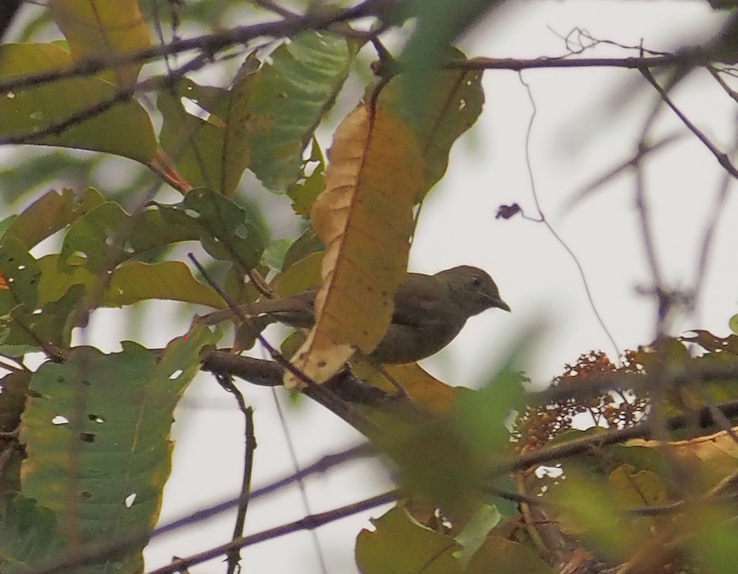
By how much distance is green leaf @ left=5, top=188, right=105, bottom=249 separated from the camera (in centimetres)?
221

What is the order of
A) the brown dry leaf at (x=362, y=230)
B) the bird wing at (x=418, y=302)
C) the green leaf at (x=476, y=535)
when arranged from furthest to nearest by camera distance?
1. the bird wing at (x=418, y=302)
2. the brown dry leaf at (x=362, y=230)
3. the green leaf at (x=476, y=535)

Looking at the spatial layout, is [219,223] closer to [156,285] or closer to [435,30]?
→ [156,285]

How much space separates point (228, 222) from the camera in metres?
1.96

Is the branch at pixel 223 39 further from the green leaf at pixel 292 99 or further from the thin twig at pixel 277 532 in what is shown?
the green leaf at pixel 292 99

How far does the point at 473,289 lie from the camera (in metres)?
4.20

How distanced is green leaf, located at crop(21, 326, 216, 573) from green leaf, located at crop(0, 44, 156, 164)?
55 centimetres

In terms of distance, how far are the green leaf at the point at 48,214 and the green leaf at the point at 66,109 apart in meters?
0.14

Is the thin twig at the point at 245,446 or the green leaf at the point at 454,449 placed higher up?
the thin twig at the point at 245,446

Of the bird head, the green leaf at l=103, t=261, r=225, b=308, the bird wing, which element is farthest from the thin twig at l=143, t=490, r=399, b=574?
the bird head

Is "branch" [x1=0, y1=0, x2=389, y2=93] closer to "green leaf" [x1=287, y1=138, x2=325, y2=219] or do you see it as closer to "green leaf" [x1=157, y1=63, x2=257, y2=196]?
"green leaf" [x1=157, y1=63, x2=257, y2=196]

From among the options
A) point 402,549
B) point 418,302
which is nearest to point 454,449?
point 402,549

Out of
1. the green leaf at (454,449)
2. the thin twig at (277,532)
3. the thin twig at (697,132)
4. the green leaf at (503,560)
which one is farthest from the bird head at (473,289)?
the green leaf at (454,449)

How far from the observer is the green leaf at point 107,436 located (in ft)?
Answer: 5.07

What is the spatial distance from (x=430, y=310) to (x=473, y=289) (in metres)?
0.53
